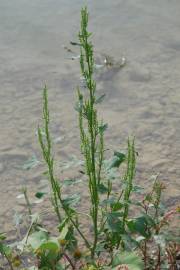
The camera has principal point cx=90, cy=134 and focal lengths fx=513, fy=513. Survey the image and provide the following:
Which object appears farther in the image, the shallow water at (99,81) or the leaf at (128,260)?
the shallow water at (99,81)

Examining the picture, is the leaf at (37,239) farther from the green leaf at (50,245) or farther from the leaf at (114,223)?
the leaf at (114,223)

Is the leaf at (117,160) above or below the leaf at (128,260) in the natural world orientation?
above

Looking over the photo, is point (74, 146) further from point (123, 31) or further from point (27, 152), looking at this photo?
point (123, 31)

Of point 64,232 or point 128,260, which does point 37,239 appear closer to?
point 64,232

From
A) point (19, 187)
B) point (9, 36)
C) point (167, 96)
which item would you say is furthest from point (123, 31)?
point (19, 187)

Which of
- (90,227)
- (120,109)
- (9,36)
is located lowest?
(90,227)

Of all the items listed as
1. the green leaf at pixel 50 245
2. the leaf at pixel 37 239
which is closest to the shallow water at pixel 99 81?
the leaf at pixel 37 239
